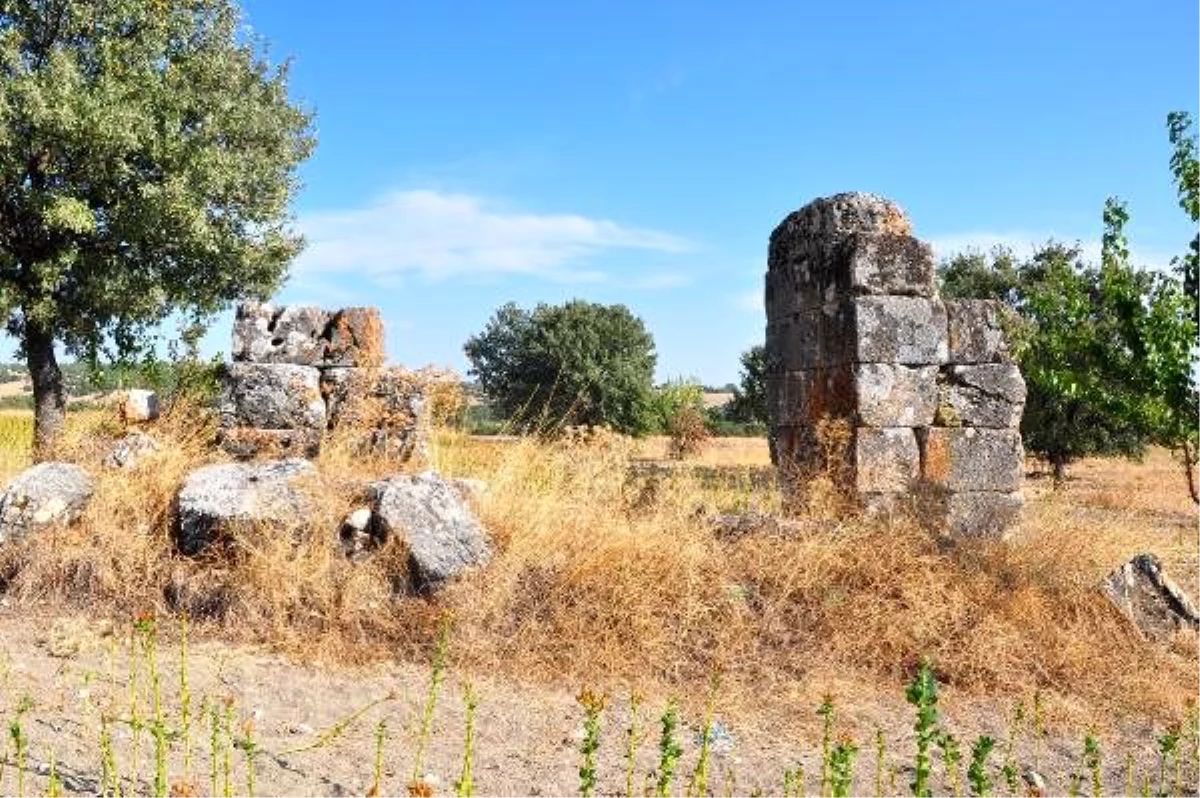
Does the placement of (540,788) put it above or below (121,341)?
below

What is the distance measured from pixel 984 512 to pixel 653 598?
12.7ft

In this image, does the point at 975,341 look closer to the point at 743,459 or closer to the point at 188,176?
the point at 188,176

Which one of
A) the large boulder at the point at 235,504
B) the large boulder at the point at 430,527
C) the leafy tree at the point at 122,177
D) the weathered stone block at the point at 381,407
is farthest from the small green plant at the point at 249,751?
the leafy tree at the point at 122,177

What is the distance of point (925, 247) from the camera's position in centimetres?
970

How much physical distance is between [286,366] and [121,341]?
1070 cm

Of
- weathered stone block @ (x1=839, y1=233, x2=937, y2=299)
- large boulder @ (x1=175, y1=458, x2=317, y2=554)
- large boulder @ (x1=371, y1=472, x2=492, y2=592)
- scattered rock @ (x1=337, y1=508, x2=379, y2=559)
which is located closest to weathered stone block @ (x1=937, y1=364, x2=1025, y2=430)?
weathered stone block @ (x1=839, y1=233, x2=937, y2=299)

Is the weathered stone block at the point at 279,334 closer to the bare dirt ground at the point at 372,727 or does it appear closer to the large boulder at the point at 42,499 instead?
the large boulder at the point at 42,499

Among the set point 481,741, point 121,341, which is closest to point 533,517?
point 481,741

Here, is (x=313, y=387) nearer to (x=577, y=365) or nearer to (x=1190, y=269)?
(x=1190, y=269)

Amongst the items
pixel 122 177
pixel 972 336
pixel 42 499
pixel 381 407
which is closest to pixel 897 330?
pixel 972 336

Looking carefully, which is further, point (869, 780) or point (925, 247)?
point (925, 247)

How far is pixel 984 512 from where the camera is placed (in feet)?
32.0

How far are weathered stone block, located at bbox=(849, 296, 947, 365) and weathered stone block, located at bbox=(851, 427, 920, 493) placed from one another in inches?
26.1

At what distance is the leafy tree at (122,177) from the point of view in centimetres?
1597
